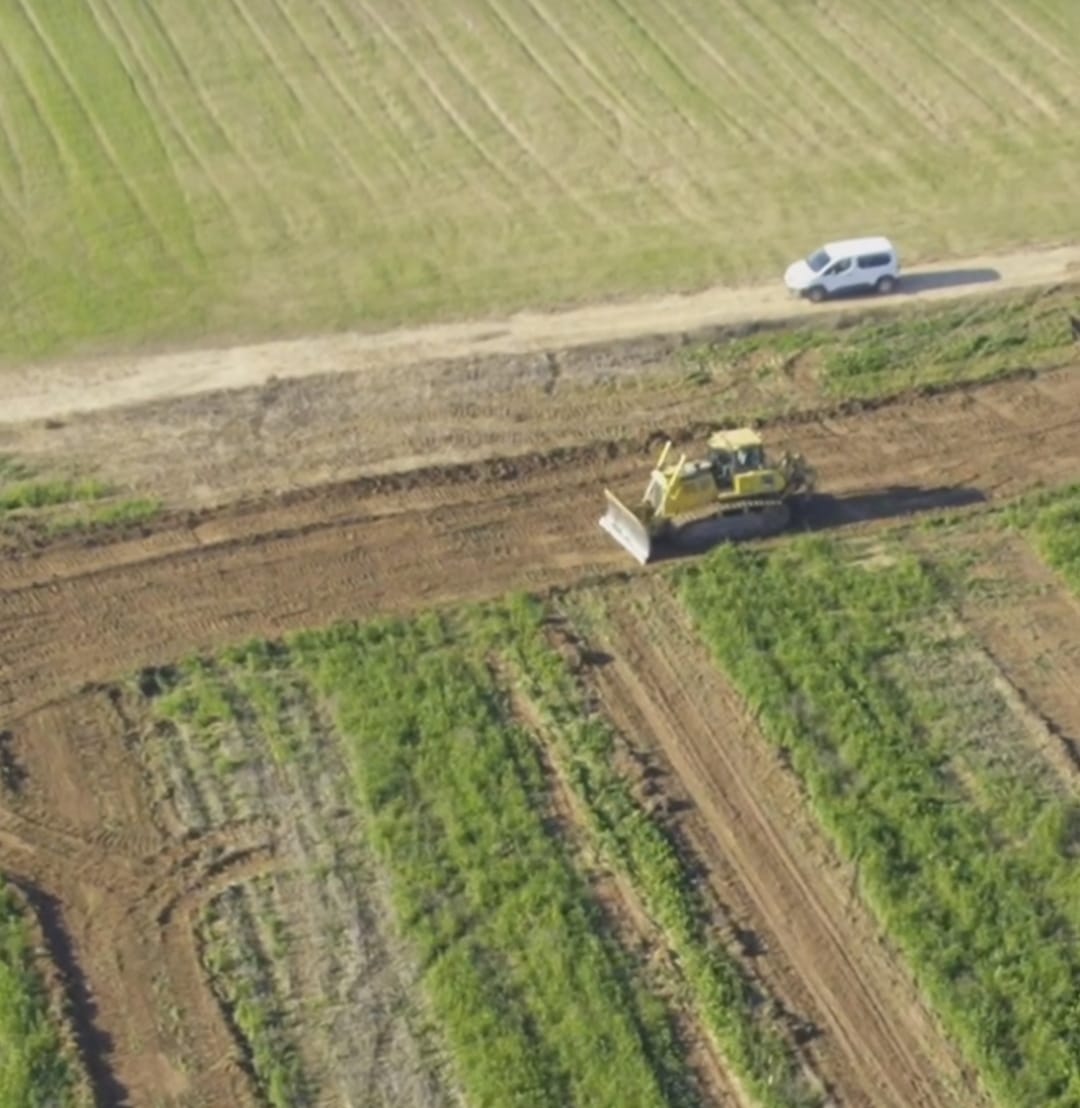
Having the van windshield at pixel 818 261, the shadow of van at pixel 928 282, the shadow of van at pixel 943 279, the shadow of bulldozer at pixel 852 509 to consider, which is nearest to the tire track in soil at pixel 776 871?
the shadow of bulldozer at pixel 852 509

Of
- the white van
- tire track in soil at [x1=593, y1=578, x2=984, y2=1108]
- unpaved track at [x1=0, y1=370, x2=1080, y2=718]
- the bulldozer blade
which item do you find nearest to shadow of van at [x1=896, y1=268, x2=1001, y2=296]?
the white van

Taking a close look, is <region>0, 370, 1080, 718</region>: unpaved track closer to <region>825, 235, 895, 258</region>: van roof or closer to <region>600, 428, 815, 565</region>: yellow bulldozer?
<region>600, 428, 815, 565</region>: yellow bulldozer

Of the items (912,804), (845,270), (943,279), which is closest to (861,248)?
(845,270)

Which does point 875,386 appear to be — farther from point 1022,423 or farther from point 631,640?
point 631,640

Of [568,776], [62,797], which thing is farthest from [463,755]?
[62,797]

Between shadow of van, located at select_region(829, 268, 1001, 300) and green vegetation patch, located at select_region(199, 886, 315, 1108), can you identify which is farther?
shadow of van, located at select_region(829, 268, 1001, 300)
